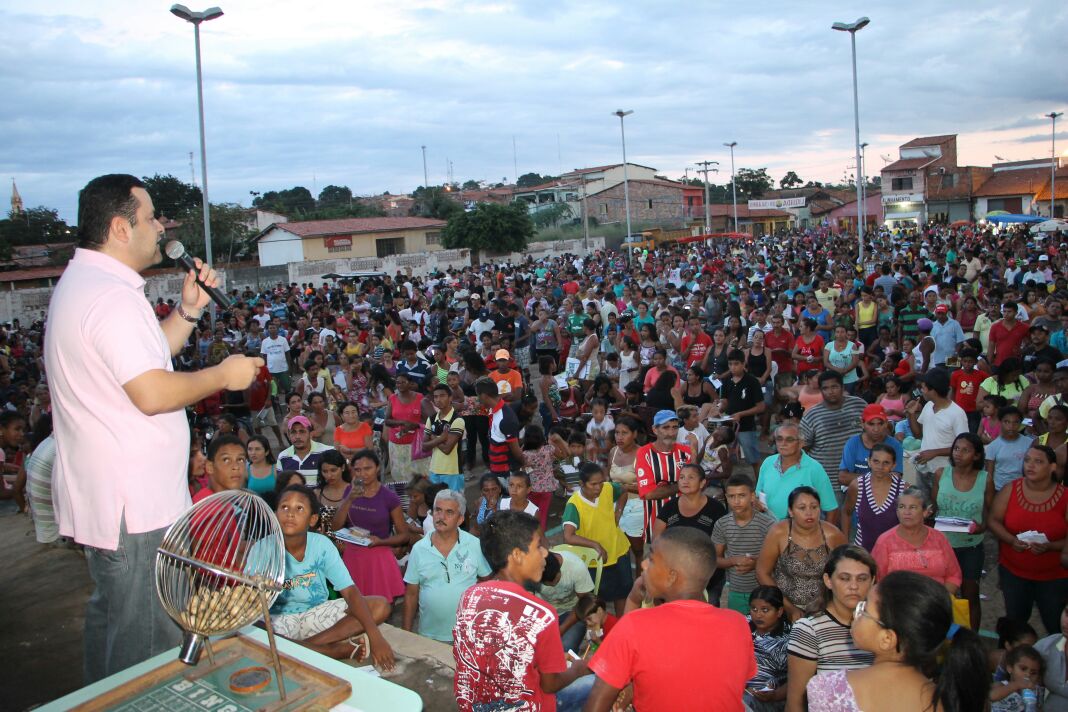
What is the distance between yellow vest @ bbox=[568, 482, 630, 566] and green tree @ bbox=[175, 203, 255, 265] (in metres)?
35.5

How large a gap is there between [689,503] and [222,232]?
135 ft

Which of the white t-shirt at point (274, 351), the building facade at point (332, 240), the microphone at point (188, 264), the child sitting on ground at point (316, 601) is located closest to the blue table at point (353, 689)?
the microphone at point (188, 264)

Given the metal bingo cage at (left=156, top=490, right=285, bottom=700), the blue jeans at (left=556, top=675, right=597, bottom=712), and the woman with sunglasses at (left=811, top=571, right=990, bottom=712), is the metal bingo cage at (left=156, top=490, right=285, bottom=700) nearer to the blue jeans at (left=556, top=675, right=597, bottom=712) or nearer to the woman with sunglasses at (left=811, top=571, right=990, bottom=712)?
the woman with sunglasses at (left=811, top=571, right=990, bottom=712)

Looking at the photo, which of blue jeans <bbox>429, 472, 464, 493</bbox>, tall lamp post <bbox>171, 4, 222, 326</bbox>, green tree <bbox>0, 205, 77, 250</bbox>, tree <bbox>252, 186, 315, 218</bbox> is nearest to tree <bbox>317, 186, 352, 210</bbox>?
tree <bbox>252, 186, 315, 218</bbox>

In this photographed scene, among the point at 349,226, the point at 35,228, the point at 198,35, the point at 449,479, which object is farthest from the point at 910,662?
the point at 35,228

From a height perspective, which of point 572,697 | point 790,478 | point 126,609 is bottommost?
point 572,697

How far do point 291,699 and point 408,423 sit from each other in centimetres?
637

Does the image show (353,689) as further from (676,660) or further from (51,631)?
(51,631)

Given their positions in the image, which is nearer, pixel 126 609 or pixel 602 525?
pixel 126 609

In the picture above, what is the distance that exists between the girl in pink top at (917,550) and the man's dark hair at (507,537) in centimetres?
250

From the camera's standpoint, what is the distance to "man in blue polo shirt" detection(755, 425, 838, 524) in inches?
216

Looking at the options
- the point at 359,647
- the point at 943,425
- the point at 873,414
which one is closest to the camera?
the point at 359,647

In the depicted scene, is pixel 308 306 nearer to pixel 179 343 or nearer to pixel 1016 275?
pixel 1016 275

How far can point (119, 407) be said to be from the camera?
2.11 meters
